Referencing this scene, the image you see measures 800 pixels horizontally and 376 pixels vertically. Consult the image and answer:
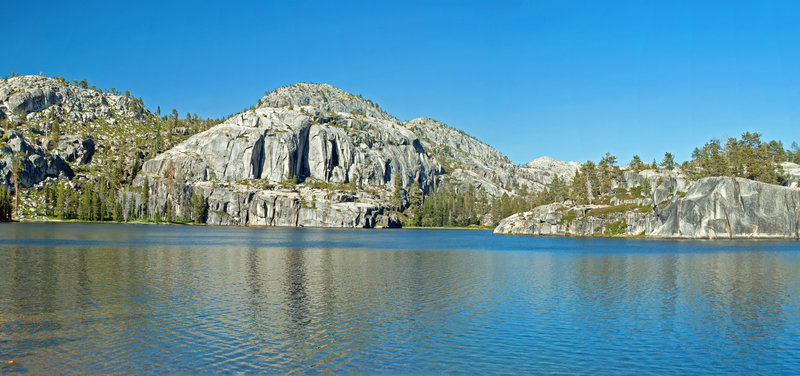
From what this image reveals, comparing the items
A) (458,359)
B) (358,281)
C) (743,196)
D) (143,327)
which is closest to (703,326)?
(458,359)

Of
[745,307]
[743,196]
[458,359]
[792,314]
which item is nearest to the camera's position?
[458,359]

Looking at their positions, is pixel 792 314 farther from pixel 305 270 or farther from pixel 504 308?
pixel 305 270

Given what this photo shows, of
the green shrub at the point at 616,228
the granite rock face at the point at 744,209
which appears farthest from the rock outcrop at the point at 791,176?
the green shrub at the point at 616,228

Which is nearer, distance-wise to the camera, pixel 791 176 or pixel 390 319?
pixel 390 319

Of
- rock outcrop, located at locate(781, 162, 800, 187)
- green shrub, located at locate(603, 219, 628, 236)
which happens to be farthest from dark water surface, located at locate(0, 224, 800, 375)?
rock outcrop, located at locate(781, 162, 800, 187)

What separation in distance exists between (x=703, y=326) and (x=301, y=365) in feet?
85.8

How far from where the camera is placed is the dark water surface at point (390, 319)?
2453 cm

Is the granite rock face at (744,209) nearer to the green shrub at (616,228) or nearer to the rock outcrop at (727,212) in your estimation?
the rock outcrop at (727,212)

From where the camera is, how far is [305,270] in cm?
6141

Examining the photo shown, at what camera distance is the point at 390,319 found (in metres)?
34.2

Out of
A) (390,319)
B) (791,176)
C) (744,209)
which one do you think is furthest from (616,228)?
(390,319)

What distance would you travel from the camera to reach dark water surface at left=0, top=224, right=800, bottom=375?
24.5 meters

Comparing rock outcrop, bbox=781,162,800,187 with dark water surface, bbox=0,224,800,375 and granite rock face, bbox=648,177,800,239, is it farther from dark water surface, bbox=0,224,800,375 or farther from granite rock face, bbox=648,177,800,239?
dark water surface, bbox=0,224,800,375

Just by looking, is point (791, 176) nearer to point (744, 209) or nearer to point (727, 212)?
point (744, 209)
